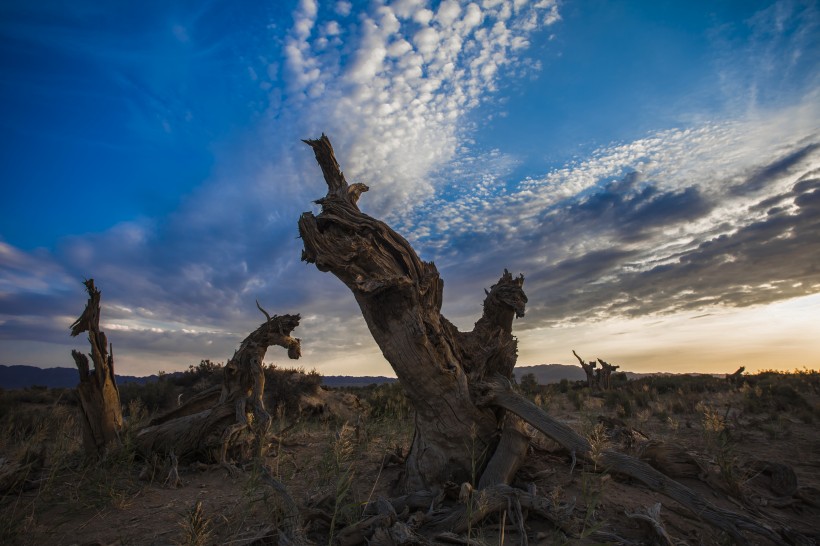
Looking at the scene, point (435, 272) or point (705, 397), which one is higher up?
point (435, 272)

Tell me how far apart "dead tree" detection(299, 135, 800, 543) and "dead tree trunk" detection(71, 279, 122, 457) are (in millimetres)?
5513

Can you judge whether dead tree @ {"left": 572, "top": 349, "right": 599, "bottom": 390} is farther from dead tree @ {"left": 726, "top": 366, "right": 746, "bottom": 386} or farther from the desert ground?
the desert ground

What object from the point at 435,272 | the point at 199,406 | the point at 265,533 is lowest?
the point at 265,533

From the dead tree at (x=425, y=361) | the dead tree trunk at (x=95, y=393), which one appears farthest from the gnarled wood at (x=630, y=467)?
the dead tree trunk at (x=95, y=393)

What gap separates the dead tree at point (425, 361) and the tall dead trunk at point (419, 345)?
12mm

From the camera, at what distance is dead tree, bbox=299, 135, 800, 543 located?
15.8 feet

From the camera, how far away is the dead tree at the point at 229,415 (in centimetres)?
788

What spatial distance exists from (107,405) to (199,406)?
5.87 feet

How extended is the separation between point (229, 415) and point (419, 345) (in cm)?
568

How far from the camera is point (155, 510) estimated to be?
5266 millimetres

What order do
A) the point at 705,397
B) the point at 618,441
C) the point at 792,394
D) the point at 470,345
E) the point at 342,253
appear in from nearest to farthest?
the point at 342,253, the point at 470,345, the point at 618,441, the point at 792,394, the point at 705,397

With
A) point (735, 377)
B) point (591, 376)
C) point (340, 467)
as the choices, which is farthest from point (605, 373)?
point (340, 467)

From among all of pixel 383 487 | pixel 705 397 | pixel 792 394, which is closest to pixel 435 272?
pixel 383 487

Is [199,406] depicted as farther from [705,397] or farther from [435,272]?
[705,397]
